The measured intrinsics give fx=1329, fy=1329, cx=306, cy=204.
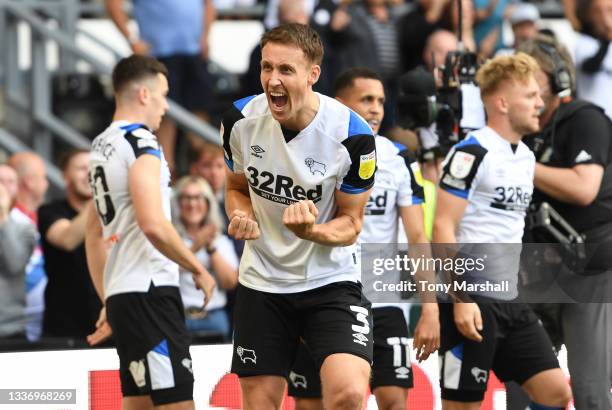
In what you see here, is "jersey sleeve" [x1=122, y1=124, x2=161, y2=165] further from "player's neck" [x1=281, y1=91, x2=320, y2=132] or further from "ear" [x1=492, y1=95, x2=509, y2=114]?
"ear" [x1=492, y1=95, x2=509, y2=114]

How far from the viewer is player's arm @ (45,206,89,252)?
29.5ft

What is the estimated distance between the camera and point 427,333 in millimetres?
7301

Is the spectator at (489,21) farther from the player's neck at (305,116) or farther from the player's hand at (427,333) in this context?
the player's neck at (305,116)

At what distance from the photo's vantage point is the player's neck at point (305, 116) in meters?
6.22

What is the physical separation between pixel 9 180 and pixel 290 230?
4305 mm

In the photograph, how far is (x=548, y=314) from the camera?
26.8 ft

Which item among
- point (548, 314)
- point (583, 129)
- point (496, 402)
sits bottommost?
point (496, 402)

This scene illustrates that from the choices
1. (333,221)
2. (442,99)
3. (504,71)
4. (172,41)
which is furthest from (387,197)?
(172,41)

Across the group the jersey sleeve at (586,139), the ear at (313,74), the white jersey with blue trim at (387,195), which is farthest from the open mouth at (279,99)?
the jersey sleeve at (586,139)

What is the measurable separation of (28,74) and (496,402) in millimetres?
5981

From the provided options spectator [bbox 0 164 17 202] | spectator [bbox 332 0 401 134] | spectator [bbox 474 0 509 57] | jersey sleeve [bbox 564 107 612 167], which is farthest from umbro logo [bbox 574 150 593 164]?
spectator [bbox 474 0 509 57]

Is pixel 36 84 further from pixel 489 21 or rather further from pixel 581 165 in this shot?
pixel 581 165

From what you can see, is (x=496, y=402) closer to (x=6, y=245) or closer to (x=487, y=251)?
(x=487, y=251)

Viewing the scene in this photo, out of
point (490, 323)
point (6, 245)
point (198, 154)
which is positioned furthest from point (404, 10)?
point (490, 323)
